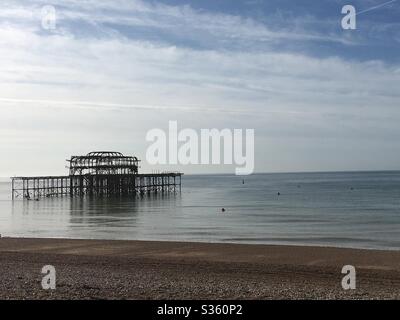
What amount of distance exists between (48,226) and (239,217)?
14679 mm

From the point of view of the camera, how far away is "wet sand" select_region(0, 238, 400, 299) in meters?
10.7

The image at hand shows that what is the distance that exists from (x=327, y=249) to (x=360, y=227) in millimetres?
11763

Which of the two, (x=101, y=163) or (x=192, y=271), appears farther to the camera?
(x=101, y=163)

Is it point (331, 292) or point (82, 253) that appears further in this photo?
point (82, 253)

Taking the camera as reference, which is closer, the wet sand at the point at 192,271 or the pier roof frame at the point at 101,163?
the wet sand at the point at 192,271

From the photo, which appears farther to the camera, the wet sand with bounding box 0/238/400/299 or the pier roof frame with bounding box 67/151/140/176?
the pier roof frame with bounding box 67/151/140/176

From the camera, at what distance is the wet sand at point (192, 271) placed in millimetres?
10695

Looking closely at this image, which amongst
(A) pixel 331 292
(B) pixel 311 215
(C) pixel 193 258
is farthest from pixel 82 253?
(B) pixel 311 215

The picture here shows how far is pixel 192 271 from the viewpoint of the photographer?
14984 mm

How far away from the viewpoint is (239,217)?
136 feet

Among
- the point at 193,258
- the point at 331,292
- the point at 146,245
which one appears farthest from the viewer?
the point at 146,245

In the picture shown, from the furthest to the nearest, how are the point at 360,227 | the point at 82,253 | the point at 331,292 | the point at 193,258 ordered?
1. the point at 360,227
2. the point at 82,253
3. the point at 193,258
4. the point at 331,292
